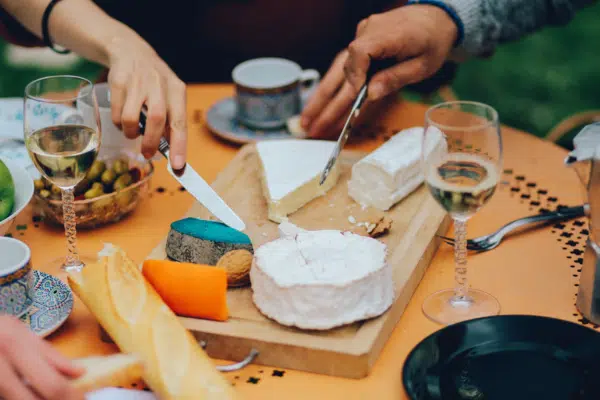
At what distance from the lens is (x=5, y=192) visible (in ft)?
5.19

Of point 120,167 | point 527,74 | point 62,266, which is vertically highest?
point 120,167

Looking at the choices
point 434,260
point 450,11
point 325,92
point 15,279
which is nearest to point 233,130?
point 325,92

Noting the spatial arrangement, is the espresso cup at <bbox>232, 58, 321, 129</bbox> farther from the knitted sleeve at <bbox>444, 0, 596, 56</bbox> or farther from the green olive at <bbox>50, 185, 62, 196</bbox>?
the green olive at <bbox>50, 185, 62, 196</bbox>

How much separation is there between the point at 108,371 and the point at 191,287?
0.24m

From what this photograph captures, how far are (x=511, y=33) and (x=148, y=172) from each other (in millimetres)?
1043

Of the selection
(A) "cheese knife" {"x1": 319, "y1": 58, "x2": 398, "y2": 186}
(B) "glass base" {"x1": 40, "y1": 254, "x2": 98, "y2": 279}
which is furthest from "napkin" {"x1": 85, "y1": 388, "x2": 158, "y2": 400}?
(A) "cheese knife" {"x1": 319, "y1": 58, "x2": 398, "y2": 186}

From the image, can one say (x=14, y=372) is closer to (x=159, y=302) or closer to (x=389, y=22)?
(x=159, y=302)

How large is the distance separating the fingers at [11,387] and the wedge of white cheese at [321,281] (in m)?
0.42

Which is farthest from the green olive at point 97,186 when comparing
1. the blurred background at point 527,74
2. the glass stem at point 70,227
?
the blurred background at point 527,74

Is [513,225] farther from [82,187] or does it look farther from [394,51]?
[82,187]

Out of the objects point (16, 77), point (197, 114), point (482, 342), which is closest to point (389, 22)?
point (197, 114)

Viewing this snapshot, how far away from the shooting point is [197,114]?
230cm

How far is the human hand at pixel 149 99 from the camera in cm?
164

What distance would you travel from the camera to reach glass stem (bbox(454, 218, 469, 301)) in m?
1.40
